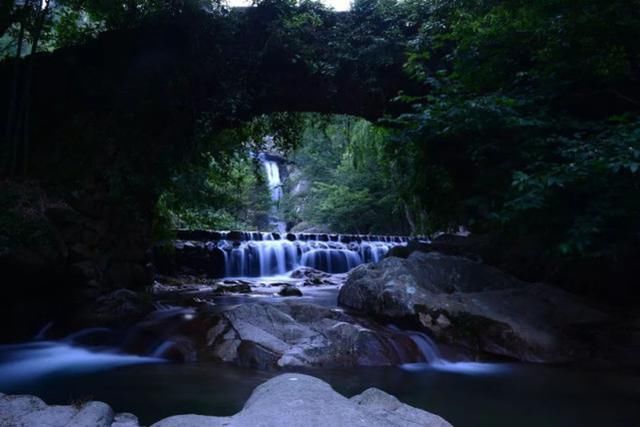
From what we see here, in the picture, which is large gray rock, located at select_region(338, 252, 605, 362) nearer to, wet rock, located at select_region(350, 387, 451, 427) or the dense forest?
the dense forest

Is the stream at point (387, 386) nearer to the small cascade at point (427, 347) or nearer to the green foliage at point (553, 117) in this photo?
the small cascade at point (427, 347)

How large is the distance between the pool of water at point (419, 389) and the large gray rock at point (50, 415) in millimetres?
879

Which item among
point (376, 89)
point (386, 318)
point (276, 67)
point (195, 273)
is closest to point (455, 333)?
point (386, 318)

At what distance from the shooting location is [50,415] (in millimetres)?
2398

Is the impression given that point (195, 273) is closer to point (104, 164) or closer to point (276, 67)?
point (104, 164)

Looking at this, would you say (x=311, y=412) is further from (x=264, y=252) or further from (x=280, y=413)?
(x=264, y=252)

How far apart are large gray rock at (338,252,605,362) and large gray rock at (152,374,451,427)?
123 inches

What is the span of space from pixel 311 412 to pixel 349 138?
1089 centimetres

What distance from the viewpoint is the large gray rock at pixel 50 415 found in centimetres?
229

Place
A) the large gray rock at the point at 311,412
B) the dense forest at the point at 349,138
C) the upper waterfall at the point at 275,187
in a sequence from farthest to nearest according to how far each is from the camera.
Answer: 1. the upper waterfall at the point at 275,187
2. the dense forest at the point at 349,138
3. the large gray rock at the point at 311,412

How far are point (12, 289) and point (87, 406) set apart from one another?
5561mm

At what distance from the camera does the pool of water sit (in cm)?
Answer: 347

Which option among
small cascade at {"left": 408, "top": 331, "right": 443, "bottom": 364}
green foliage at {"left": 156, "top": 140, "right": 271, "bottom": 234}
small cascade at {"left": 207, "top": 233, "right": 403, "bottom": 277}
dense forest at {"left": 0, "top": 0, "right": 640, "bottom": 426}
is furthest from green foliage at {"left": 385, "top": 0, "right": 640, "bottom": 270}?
small cascade at {"left": 207, "top": 233, "right": 403, "bottom": 277}

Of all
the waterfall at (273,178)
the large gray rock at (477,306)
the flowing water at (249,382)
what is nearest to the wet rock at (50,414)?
the flowing water at (249,382)
